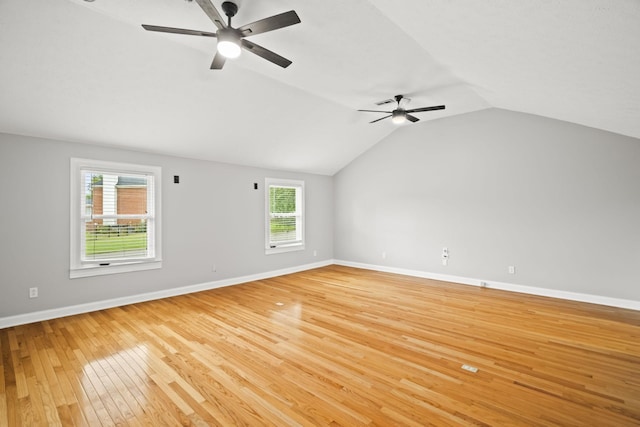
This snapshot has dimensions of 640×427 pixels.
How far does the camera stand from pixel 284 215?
659 cm

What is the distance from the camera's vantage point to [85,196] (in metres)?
4.06

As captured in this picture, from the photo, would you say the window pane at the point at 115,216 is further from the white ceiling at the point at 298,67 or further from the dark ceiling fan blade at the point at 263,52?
the dark ceiling fan blade at the point at 263,52

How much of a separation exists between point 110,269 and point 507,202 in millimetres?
6461

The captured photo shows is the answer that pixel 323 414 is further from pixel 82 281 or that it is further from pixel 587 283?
pixel 587 283

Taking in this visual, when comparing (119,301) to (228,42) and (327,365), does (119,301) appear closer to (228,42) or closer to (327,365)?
(327,365)

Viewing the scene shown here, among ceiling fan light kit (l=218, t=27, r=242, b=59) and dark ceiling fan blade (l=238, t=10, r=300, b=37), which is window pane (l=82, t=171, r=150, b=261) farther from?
dark ceiling fan blade (l=238, t=10, r=300, b=37)

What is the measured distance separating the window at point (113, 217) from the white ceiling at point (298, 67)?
18.2 inches

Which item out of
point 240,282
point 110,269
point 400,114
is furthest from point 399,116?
point 110,269

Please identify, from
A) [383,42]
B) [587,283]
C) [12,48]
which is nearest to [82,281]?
[12,48]

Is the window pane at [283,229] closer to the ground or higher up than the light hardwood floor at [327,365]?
higher up

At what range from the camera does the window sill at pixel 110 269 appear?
3.91 meters

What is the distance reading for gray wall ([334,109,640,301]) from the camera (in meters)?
4.12

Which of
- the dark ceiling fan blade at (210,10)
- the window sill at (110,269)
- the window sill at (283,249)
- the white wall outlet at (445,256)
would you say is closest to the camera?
the dark ceiling fan blade at (210,10)

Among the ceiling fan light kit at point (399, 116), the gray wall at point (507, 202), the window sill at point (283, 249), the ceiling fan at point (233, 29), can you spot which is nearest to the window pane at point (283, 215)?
the window sill at point (283, 249)
